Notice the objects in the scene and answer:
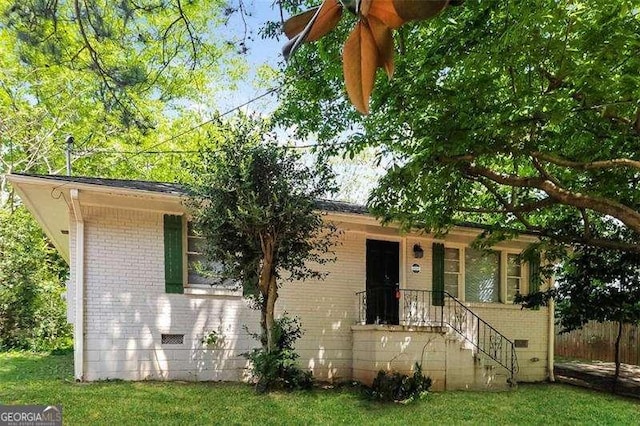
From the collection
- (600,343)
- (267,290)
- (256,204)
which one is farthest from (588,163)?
(600,343)

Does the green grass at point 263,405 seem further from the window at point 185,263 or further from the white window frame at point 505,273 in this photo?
the white window frame at point 505,273

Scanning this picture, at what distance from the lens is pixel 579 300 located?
11.9 metres

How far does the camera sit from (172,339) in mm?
9578

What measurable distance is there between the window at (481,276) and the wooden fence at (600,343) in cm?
561

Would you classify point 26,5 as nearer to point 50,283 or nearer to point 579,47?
point 579,47

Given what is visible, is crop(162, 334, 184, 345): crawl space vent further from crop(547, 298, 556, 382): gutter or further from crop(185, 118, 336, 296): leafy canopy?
crop(547, 298, 556, 382): gutter

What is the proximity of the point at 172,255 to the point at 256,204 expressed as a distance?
263cm

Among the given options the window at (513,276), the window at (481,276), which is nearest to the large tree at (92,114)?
the window at (481,276)

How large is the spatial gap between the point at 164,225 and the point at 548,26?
721 cm

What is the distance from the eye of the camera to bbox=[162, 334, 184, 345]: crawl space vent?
952 centimetres

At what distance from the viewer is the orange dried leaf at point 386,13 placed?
72cm

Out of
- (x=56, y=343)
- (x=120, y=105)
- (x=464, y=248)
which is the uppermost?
(x=120, y=105)

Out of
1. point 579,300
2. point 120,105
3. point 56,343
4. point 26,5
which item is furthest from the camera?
point 56,343

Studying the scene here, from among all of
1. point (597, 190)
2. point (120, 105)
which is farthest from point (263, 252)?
point (597, 190)
